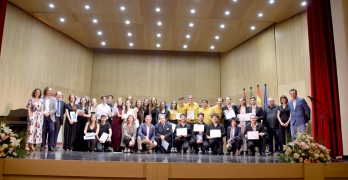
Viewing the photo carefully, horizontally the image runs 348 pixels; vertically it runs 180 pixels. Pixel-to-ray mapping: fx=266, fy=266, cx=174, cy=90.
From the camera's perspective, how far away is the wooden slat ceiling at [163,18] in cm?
845

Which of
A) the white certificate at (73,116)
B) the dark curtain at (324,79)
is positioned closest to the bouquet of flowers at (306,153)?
the dark curtain at (324,79)

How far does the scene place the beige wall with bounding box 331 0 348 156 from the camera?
4.93 metres

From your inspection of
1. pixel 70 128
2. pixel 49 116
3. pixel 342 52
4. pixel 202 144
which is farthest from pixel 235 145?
pixel 49 116

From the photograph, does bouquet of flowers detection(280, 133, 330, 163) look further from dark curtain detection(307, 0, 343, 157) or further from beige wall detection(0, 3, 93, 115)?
beige wall detection(0, 3, 93, 115)

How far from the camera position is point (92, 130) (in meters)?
7.22

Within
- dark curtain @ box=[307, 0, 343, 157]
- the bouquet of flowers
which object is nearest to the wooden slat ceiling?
dark curtain @ box=[307, 0, 343, 157]

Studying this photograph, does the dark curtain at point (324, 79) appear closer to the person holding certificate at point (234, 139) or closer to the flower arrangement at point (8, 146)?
the person holding certificate at point (234, 139)

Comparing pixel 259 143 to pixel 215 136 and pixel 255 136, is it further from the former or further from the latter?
pixel 215 136

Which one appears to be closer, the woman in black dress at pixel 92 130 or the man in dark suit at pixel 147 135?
the woman in black dress at pixel 92 130

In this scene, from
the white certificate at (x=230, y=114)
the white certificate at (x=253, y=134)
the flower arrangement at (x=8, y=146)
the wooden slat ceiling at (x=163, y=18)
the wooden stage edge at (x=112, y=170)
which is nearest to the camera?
the wooden stage edge at (x=112, y=170)

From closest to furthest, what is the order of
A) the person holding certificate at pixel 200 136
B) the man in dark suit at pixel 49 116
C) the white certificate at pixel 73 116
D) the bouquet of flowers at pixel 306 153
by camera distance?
the bouquet of flowers at pixel 306 153
the man in dark suit at pixel 49 116
the white certificate at pixel 73 116
the person holding certificate at pixel 200 136

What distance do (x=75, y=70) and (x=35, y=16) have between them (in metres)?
3.20

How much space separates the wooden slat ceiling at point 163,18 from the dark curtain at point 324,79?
8.92 ft

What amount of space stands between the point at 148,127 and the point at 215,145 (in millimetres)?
1922
